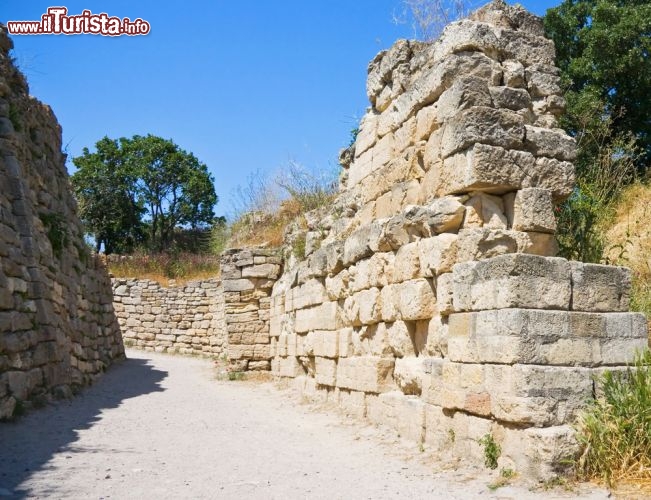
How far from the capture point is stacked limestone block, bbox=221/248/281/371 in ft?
43.0

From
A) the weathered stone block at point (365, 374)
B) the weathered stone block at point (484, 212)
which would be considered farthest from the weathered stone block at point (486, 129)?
the weathered stone block at point (365, 374)

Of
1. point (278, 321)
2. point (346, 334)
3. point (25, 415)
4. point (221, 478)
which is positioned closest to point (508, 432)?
point (221, 478)

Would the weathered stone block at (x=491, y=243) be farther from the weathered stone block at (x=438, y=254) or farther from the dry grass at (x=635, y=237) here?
the dry grass at (x=635, y=237)

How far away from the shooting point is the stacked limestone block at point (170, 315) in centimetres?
1922

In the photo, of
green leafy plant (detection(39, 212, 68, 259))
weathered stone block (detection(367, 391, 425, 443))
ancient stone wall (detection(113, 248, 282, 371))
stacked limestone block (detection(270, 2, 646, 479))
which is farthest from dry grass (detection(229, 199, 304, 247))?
weathered stone block (detection(367, 391, 425, 443))

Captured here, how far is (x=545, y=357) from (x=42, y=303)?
Answer: 606 centimetres

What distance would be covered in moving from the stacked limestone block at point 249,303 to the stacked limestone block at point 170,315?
18.4 feet

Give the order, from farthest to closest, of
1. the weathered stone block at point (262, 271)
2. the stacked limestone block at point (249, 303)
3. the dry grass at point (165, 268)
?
the dry grass at point (165, 268) → the weathered stone block at point (262, 271) → the stacked limestone block at point (249, 303)

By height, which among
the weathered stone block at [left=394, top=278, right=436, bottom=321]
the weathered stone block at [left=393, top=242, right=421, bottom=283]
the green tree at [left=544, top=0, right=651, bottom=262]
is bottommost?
the weathered stone block at [left=394, top=278, right=436, bottom=321]

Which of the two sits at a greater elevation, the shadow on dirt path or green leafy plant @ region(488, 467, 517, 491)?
green leafy plant @ region(488, 467, 517, 491)

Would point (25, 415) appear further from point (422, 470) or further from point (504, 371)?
point (504, 371)

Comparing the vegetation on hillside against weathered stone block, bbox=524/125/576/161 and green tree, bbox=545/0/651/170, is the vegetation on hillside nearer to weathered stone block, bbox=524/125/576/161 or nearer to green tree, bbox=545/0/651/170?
green tree, bbox=545/0/651/170

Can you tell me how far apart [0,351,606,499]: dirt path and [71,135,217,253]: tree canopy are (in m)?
22.7

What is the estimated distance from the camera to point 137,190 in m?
31.3
